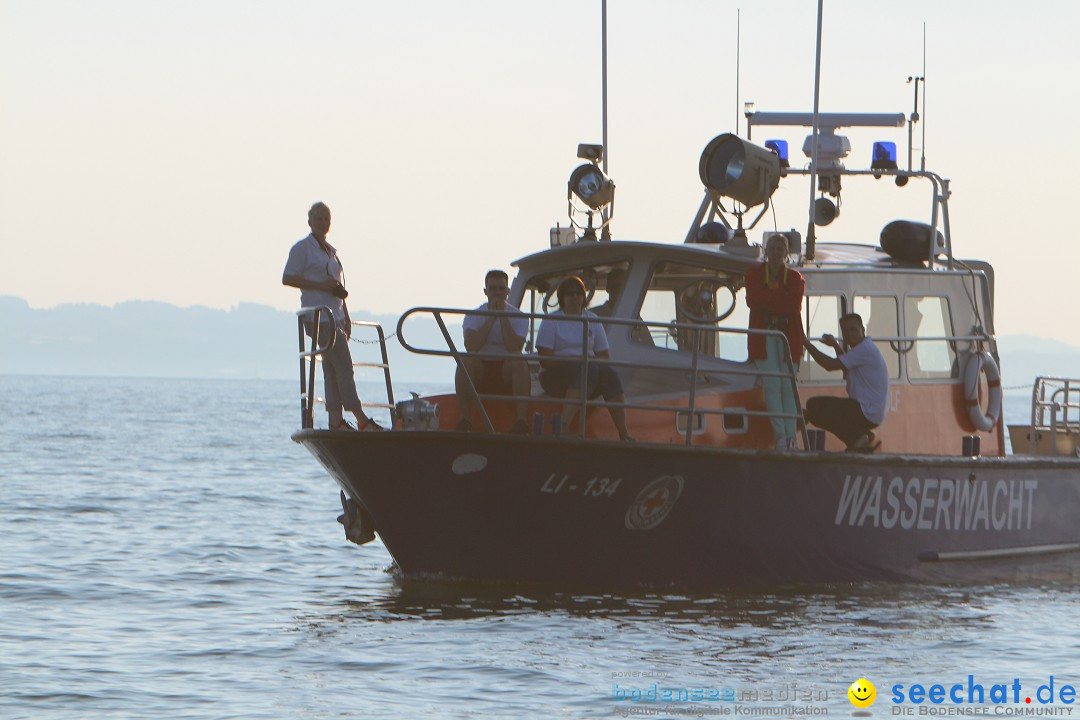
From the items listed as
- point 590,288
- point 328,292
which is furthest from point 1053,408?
point 328,292

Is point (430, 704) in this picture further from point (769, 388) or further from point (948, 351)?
point (948, 351)

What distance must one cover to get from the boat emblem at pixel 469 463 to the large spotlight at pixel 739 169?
9.54 feet

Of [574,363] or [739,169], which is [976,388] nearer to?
[739,169]

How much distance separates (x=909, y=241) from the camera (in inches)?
514

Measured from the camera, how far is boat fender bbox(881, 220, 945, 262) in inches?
515

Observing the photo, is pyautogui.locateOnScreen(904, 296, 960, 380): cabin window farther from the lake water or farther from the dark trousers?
the lake water

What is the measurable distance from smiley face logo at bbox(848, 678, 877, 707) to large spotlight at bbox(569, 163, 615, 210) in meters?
4.77

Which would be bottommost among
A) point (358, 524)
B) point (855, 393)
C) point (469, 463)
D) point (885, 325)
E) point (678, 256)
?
point (358, 524)

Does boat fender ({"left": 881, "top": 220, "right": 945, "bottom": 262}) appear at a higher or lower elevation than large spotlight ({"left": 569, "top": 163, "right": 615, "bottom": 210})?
lower

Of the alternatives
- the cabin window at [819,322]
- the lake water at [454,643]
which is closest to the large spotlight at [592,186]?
the cabin window at [819,322]

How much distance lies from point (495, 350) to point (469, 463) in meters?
0.91

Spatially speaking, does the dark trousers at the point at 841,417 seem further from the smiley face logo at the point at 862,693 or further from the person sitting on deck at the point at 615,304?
the smiley face logo at the point at 862,693

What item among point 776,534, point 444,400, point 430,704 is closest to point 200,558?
point 444,400

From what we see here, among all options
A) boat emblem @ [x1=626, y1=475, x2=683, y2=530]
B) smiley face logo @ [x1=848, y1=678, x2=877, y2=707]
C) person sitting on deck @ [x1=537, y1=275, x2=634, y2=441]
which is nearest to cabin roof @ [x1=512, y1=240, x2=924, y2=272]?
person sitting on deck @ [x1=537, y1=275, x2=634, y2=441]
